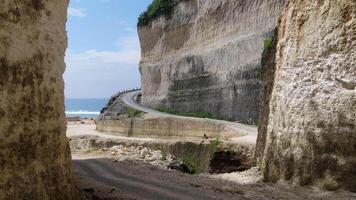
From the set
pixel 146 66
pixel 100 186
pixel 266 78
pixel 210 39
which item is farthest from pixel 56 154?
pixel 146 66

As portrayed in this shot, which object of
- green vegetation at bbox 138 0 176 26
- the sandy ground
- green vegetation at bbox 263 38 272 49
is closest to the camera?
the sandy ground

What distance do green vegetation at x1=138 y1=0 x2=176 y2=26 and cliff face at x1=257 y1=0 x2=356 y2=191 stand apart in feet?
155

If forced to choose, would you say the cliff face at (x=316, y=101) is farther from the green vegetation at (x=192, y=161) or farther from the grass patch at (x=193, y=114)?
the grass patch at (x=193, y=114)

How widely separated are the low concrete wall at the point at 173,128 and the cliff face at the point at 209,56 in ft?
18.3

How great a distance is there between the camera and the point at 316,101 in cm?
1222

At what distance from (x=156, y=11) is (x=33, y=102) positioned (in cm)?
5841

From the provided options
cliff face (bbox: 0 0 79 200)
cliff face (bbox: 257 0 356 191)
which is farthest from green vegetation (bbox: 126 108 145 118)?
cliff face (bbox: 0 0 79 200)

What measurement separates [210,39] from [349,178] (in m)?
40.1

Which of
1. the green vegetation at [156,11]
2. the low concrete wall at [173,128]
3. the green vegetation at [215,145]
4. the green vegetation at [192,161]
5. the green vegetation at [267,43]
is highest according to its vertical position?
the green vegetation at [156,11]

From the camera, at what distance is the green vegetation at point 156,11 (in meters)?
61.0

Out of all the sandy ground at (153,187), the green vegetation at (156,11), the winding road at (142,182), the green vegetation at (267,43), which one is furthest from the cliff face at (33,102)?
the green vegetation at (156,11)

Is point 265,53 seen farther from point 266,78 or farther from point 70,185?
point 70,185

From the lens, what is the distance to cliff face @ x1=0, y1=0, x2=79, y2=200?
19.3ft

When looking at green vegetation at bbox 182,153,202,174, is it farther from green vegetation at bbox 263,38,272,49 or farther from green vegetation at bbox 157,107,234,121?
green vegetation at bbox 157,107,234,121
